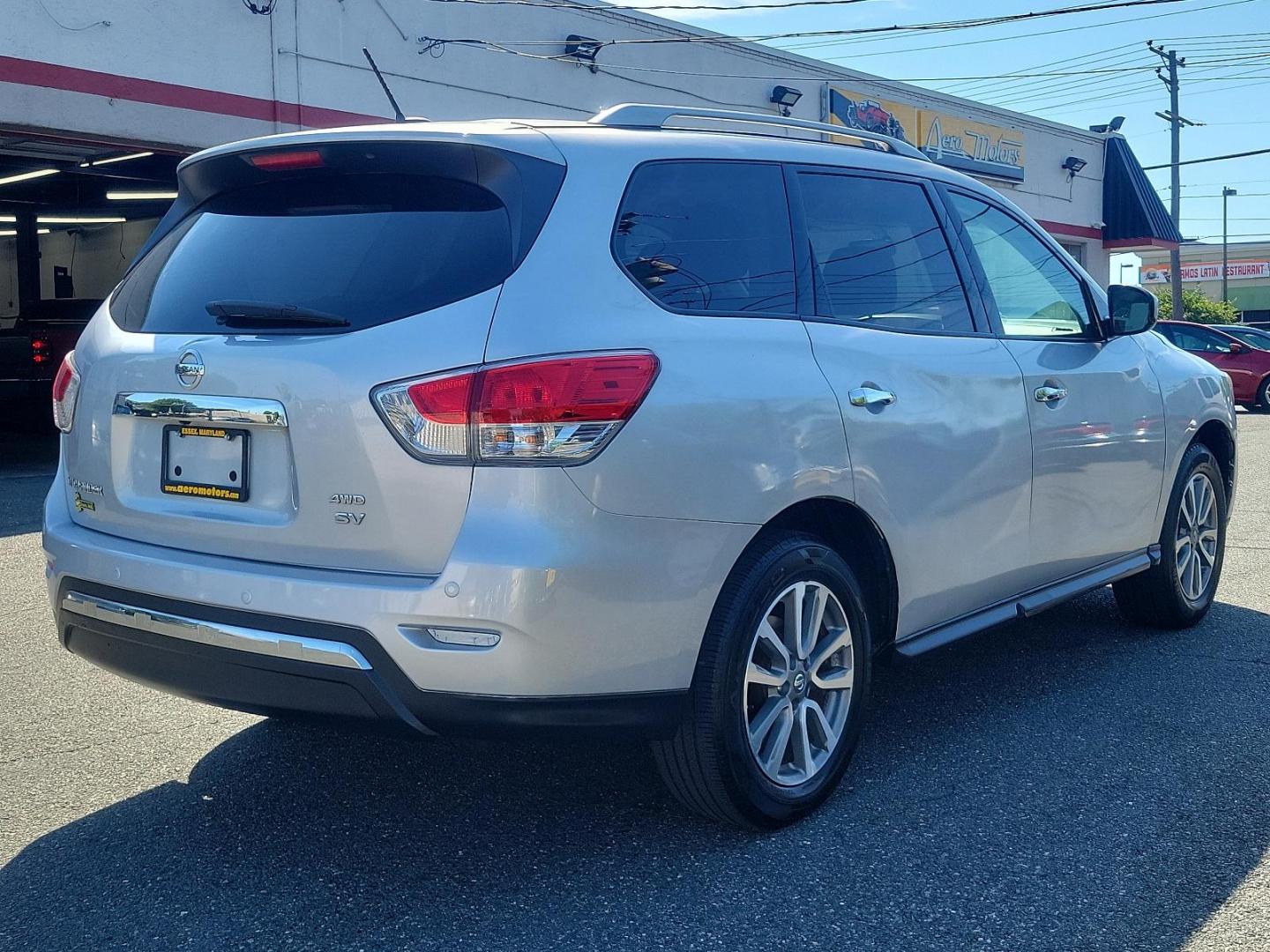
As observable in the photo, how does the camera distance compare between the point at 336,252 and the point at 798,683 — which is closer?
the point at 336,252

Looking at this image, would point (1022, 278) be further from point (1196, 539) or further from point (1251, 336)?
point (1251, 336)

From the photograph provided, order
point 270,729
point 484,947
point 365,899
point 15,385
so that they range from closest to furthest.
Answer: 1. point 484,947
2. point 365,899
3. point 270,729
4. point 15,385

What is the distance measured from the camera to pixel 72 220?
2036cm

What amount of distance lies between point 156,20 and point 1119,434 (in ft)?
38.1

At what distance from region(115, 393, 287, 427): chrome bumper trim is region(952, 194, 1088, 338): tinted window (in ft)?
8.29

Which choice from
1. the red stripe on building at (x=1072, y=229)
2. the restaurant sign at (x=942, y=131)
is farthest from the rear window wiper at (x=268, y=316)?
the red stripe on building at (x=1072, y=229)

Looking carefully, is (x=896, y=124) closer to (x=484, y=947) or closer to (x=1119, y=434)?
(x=1119, y=434)

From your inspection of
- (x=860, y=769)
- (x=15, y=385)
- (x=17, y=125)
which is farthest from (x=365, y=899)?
(x=15, y=385)

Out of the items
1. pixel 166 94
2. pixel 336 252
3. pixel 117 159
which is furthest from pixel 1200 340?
pixel 336 252

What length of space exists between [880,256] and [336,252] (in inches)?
67.2

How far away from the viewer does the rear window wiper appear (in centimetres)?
307

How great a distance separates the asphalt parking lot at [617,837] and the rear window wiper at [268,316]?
1165mm

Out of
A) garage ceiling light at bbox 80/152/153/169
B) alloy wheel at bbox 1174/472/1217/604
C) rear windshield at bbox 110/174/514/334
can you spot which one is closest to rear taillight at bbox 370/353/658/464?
rear windshield at bbox 110/174/514/334

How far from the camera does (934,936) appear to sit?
2930 millimetres
